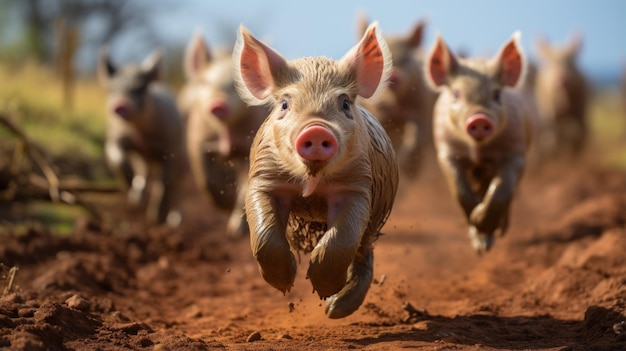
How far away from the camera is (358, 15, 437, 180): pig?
1218cm

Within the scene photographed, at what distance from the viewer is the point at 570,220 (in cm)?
1115

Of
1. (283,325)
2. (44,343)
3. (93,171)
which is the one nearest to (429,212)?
(93,171)

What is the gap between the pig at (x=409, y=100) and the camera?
40.0 ft

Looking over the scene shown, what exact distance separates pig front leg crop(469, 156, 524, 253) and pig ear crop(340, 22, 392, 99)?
238 cm

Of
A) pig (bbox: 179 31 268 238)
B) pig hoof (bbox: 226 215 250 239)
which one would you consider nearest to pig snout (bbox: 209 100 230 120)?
pig (bbox: 179 31 268 238)

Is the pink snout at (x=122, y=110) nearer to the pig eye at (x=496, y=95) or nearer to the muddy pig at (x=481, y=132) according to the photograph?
the muddy pig at (x=481, y=132)

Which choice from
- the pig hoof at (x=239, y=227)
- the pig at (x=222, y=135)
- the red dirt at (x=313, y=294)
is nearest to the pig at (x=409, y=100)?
the red dirt at (x=313, y=294)

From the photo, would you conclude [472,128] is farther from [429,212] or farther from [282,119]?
[429,212]

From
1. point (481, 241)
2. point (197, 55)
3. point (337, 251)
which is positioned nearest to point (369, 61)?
point (337, 251)

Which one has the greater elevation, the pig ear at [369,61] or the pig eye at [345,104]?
the pig ear at [369,61]

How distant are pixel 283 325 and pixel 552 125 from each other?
14.3 meters

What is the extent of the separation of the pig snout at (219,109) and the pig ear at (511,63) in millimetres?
3578

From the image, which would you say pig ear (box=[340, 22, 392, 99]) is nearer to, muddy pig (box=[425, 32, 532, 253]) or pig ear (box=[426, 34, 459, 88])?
muddy pig (box=[425, 32, 532, 253])

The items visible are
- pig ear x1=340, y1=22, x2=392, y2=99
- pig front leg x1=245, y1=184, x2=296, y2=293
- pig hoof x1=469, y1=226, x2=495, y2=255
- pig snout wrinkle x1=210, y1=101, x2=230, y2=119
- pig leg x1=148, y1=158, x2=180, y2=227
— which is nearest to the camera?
pig front leg x1=245, y1=184, x2=296, y2=293
